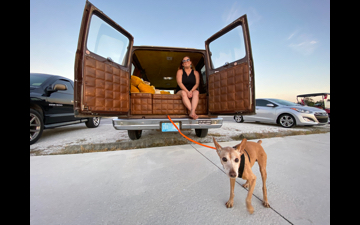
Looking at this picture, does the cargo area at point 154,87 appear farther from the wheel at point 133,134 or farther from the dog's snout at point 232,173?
the dog's snout at point 232,173

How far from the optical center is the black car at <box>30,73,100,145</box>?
9.12ft

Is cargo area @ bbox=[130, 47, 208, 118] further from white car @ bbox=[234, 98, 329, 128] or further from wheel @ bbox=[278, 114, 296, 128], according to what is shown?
wheel @ bbox=[278, 114, 296, 128]

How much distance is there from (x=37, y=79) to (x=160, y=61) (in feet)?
10.7

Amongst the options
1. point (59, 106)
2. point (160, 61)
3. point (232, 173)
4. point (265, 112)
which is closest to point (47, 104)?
point (59, 106)

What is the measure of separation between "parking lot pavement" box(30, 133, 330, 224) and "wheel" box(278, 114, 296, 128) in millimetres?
3561

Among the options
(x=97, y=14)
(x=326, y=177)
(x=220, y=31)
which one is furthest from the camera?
(x=220, y=31)

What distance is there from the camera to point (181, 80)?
3.09 meters

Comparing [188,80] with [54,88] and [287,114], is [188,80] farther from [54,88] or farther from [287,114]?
[287,114]

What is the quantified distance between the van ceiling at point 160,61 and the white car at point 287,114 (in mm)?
3281

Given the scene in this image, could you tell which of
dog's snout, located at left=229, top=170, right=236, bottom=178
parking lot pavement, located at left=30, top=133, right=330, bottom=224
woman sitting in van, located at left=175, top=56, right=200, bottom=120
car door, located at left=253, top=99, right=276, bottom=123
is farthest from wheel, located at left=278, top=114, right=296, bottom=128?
dog's snout, located at left=229, top=170, right=236, bottom=178

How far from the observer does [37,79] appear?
3260 millimetres
